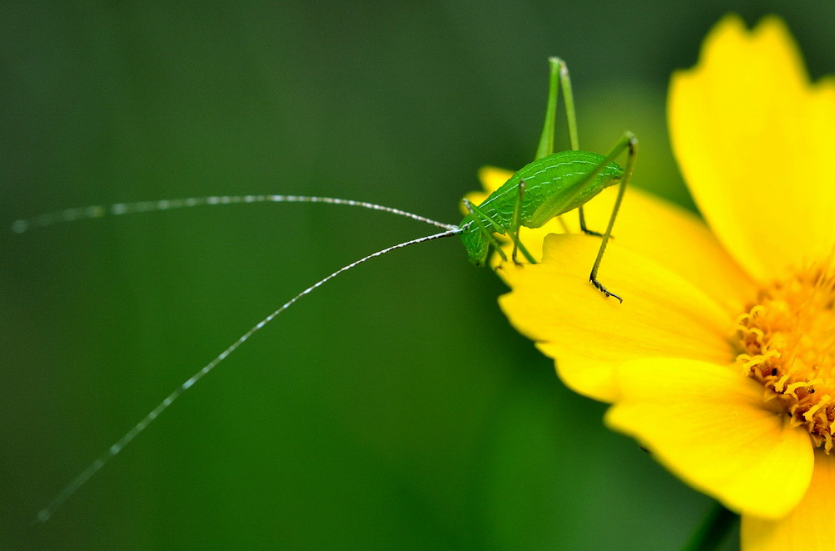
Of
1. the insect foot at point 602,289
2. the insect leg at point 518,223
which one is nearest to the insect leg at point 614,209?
the insect foot at point 602,289

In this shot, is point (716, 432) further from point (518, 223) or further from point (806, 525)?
point (518, 223)

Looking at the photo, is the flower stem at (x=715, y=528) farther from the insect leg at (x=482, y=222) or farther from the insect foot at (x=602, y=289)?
the insect leg at (x=482, y=222)

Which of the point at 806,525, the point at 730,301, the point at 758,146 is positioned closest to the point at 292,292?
the point at 730,301

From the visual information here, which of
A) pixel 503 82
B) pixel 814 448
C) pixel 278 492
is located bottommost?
pixel 814 448

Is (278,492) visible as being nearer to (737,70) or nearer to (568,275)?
(568,275)

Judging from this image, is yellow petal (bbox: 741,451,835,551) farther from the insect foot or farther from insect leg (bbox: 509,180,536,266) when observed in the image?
insect leg (bbox: 509,180,536,266)

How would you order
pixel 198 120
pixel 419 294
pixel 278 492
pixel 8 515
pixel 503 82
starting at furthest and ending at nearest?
pixel 503 82 < pixel 198 120 < pixel 419 294 < pixel 8 515 < pixel 278 492

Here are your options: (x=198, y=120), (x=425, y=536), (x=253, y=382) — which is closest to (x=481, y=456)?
(x=425, y=536)
